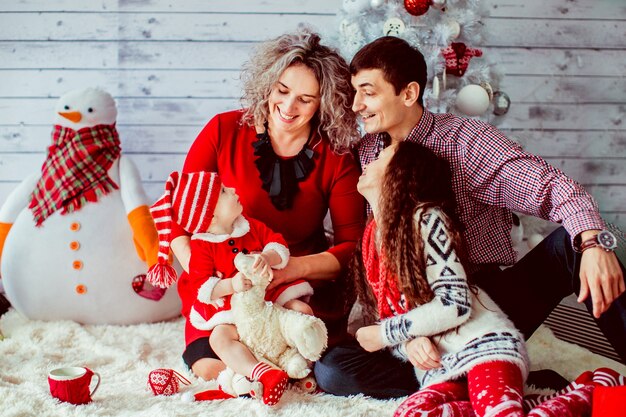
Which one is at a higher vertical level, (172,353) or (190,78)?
(190,78)

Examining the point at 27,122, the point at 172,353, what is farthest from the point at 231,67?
the point at 172,353

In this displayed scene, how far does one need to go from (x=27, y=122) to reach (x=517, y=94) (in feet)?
6.56

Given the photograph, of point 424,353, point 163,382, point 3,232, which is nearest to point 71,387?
point 163,382

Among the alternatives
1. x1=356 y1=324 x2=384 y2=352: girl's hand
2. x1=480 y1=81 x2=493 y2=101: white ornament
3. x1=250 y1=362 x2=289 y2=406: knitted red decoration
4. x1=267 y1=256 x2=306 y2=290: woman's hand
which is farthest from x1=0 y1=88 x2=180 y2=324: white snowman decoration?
x1=480 y1=81 x2=493 y2=101: white ornament

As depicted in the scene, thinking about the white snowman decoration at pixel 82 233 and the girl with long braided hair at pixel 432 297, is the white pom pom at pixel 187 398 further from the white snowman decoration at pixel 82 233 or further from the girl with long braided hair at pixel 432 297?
the white snowman decoration at pixel 82 233

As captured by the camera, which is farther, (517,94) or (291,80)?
(517,94)

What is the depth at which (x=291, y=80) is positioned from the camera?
1.83 metres

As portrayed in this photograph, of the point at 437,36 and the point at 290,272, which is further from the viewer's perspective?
the point at 437,36

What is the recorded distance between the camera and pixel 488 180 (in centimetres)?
171

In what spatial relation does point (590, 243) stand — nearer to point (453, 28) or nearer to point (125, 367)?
point (453, 28)

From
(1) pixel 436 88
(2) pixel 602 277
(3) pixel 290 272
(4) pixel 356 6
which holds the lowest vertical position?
(3) pixel 290 272

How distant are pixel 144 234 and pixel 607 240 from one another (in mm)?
1399

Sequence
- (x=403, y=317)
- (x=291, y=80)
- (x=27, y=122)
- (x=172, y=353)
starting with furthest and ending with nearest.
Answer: (x=27, y=122), (x=172, y=353), (x=291, y=80), (x=403, y=317)

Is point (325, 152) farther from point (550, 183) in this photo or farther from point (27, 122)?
point (27, 122)
